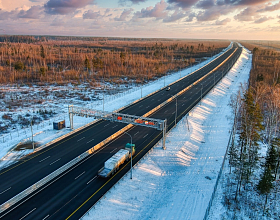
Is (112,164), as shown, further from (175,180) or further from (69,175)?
(175,180)

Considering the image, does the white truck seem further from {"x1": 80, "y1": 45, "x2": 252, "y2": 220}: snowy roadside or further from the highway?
{"x1": 80, "y1": 45, "x2": 252, "y2": 220}: snowy roadside

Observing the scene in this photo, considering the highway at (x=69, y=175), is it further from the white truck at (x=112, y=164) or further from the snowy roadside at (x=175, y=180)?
the snowy roadside at (x=175, y=180)

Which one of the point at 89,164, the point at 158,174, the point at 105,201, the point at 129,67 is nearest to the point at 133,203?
the point at 105,201

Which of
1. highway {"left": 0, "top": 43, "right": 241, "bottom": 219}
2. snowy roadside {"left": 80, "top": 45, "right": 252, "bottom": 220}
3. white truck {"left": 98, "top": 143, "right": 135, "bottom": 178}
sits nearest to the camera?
highway {"left": 0, "top": 43, "right": 241, "bottom": 219}

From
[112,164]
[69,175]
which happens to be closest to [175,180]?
[112,164]

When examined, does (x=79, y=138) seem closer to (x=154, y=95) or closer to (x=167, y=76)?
(x=154, y=95)

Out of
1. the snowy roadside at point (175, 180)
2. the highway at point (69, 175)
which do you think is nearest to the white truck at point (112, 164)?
the highway at point (69, 175)

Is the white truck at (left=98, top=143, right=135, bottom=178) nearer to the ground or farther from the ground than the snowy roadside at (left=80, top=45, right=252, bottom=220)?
farther from the ground

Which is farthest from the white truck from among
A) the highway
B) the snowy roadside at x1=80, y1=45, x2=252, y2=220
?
the snowy roadside at x1=80, y1=45, x2=252, y2=220
